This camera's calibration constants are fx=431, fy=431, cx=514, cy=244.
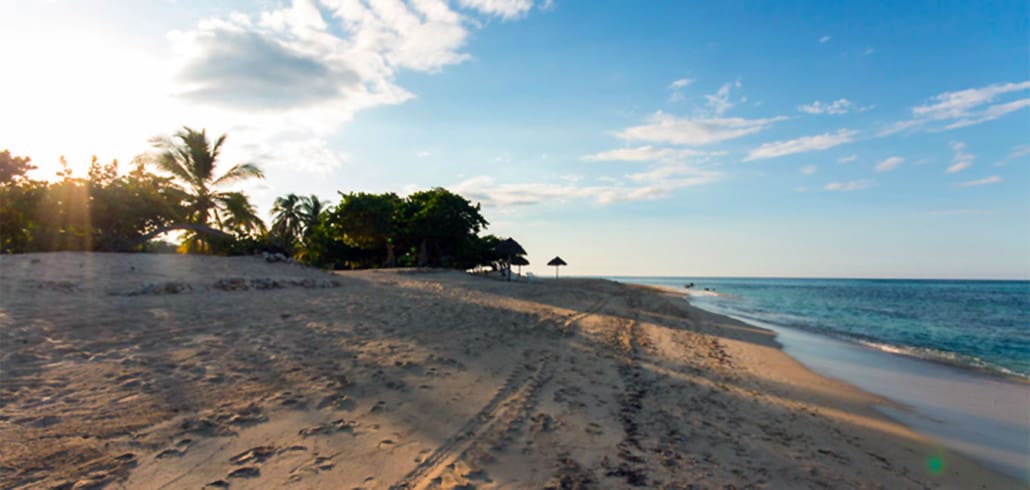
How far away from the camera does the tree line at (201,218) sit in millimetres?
13604

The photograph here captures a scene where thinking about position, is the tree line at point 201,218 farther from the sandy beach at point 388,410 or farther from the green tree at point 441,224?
the sandy beach at point 388,410

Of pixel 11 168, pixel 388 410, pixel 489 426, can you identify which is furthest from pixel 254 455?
pixel 11 168

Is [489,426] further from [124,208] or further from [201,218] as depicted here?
[201,218]

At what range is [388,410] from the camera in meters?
3.89

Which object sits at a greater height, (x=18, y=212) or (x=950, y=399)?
(x=18, y=212)

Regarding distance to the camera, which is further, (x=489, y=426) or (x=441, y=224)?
(x=441, y=224)

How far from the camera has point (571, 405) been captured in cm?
449

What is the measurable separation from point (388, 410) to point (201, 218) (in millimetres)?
21625

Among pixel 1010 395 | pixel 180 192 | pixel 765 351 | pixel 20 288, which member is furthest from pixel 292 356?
pixel 180 192

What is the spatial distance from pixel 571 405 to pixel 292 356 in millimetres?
3395

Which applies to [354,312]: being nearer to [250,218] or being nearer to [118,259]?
[118,259]

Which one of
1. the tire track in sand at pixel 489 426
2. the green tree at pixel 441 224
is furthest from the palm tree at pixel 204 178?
the tire track in sand at pixel 489 426

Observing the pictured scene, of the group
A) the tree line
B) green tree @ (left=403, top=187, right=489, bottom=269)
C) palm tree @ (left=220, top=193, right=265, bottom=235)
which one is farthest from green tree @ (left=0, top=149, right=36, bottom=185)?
green tree @ (left=403, top=187, right=489, bottom=269)

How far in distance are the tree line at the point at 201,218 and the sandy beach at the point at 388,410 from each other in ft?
25.1
